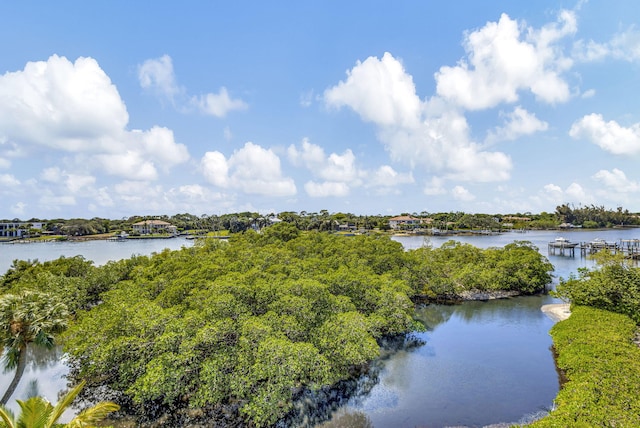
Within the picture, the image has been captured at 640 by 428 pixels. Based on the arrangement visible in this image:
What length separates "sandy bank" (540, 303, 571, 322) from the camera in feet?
95.2

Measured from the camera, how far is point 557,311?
30656 mm

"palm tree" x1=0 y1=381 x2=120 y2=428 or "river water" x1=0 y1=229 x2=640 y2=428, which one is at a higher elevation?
"palm tree" x1=0 y1=381 x2=120 y2=428

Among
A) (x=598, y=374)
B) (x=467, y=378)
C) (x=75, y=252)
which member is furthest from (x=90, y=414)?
(x=75, y=252)

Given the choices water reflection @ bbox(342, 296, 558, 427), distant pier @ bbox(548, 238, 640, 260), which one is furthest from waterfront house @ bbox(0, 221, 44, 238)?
distant pier @ bbox(548, 238, 640, 260)

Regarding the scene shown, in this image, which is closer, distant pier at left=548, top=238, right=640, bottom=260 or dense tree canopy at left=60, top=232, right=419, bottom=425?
dense tree canopy at left=60, top=232, right=419, bottom=425

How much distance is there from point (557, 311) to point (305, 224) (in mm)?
88584

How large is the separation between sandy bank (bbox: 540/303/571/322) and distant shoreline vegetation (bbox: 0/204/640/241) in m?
83.5

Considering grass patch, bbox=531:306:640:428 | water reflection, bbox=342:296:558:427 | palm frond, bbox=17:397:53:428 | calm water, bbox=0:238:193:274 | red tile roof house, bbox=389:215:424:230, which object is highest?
red tile roof house, bbox=389:215:424:230

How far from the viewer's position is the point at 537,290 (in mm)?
38312

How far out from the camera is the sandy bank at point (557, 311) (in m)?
29.0

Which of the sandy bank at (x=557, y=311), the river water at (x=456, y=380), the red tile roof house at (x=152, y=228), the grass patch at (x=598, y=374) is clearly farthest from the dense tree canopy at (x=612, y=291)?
the red tile roof house at (x=152, y=228)

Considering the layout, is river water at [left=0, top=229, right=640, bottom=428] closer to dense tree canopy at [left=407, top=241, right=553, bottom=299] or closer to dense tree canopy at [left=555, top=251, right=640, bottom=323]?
dense tree canopy at [left=555, top=251, right=640, bottom=323]

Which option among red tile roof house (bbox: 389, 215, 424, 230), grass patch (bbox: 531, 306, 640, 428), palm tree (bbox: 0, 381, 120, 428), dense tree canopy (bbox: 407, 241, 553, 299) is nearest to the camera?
palm tree (bbox: 0, 381, 120, 428)

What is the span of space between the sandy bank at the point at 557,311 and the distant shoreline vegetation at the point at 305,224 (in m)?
83.5
